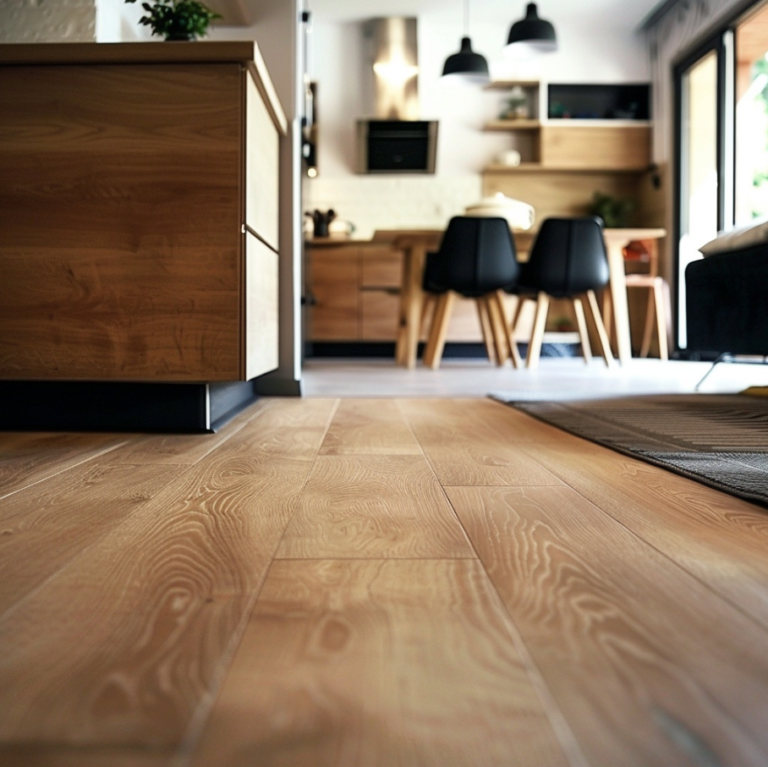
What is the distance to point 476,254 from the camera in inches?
143

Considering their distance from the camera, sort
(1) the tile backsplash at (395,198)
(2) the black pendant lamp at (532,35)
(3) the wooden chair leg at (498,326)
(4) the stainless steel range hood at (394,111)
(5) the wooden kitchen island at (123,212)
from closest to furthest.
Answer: (5) the wooden kitchen island at (123,212)
(3) the wooden chair leg at (498,326)
(2) the black pendant lamp at (532,35)
(4) the stainless steel range hood at (394,111)
(1) the tile backsplash at (395,198)

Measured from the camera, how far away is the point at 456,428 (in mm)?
1484

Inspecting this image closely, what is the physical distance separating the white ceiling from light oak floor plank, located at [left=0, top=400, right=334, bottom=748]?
5.45 metres

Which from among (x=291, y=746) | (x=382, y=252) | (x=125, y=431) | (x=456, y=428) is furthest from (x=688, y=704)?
(x=382, y=252)

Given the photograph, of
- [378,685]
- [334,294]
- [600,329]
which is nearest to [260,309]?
[378,685]

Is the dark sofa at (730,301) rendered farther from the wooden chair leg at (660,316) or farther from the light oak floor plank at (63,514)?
the wooden chair leg at (660,316)

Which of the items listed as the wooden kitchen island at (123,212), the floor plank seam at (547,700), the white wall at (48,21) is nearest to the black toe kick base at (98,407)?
the wooden kitchen island at (123,212)

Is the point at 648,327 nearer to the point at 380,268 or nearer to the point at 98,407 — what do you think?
the point at 380,268

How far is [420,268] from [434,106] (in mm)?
2530

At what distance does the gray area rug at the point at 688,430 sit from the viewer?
938mm

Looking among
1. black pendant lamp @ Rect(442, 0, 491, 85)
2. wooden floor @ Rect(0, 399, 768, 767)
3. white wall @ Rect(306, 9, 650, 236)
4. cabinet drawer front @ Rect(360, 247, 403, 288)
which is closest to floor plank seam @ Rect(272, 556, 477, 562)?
wooden floor @ Rect(0, 399, 768, 767)

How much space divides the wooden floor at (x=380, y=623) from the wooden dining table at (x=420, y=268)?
302cm

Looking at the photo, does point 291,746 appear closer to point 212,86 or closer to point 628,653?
point 628,653

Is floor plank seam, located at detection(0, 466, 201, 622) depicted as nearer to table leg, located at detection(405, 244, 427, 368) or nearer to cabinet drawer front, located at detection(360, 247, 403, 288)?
table leg, located at detection(405, 244, 427, 368)
